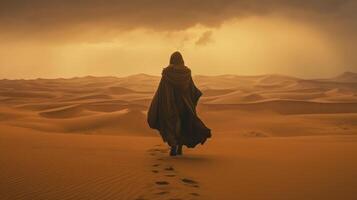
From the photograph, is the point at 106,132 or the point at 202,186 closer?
the point at 202,186

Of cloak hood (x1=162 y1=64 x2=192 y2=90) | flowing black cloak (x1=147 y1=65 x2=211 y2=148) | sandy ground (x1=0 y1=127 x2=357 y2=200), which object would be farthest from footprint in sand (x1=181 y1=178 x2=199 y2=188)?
cloak hood (x1=162 y1=64 x2=192 y2=90)

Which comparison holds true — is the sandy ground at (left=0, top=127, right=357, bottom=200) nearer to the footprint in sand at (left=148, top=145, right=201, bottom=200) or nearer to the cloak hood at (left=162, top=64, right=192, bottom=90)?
the footprint in sand at (left=148, top=145, right=201, bottom=200)

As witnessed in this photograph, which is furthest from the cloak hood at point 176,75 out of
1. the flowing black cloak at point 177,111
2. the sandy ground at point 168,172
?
the sandy ground at point 168,172

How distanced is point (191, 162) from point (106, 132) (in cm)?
1081

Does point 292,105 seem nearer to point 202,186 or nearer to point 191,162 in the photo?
point 191,162

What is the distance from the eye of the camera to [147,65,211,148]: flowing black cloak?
9.73 meters

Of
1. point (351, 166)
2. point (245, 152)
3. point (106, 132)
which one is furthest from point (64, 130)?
point (351, 166)

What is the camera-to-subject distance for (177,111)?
982 centimetres

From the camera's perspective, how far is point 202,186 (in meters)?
7.08

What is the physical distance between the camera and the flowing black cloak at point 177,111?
9.73m

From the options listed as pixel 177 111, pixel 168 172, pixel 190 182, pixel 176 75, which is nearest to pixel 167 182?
pixel 190 182

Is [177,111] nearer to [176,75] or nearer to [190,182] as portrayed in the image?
[176,75]

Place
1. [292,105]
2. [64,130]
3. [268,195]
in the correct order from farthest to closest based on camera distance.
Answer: [292,105]
[64,130]
[268,195]

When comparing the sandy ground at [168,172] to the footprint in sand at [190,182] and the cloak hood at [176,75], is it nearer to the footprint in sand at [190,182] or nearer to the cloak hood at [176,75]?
the footprint in sand at [190,182]
